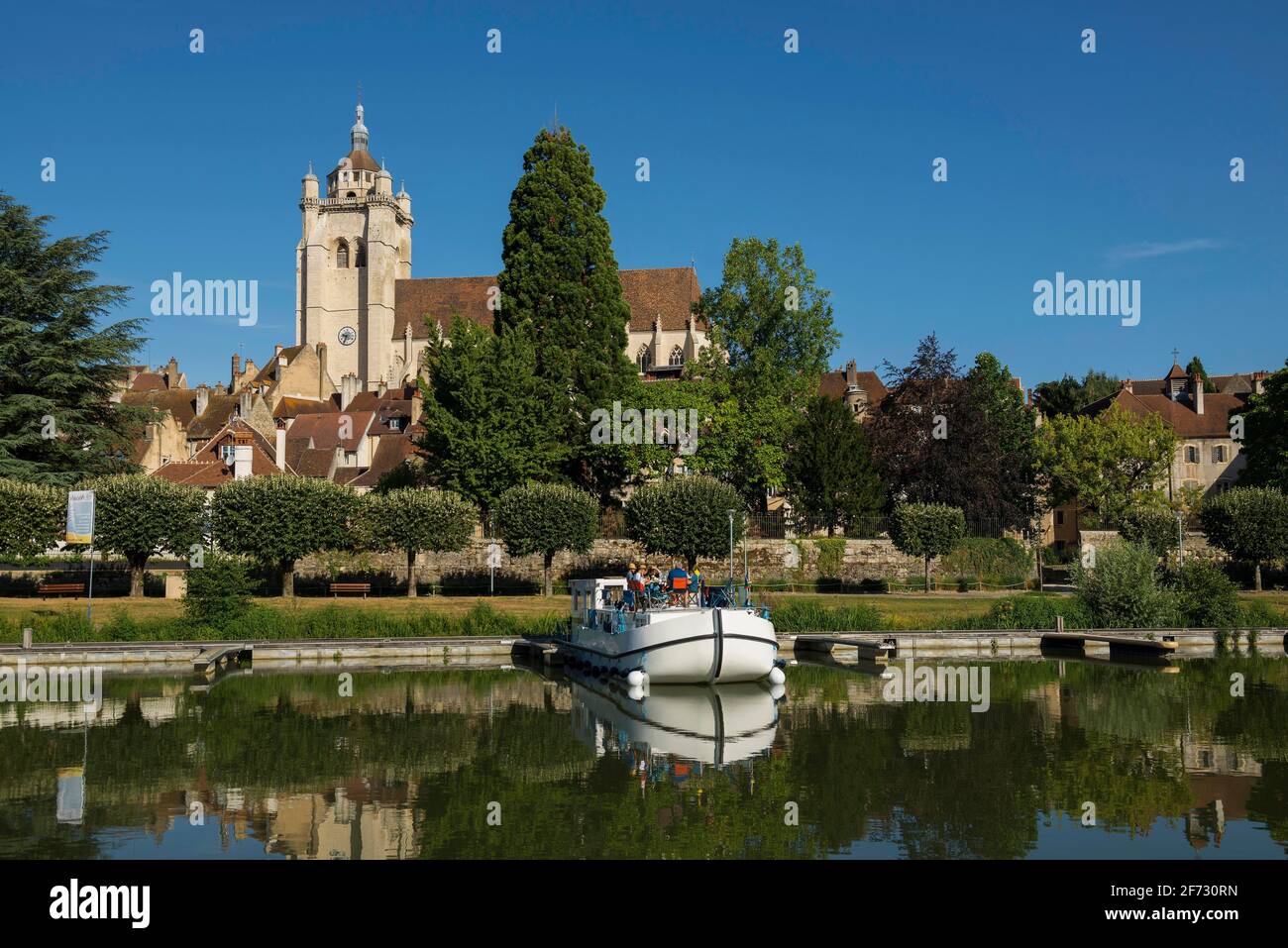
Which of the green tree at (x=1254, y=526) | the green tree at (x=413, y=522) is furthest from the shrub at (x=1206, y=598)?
the green tree at (x=413, y=522)

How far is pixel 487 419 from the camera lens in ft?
151

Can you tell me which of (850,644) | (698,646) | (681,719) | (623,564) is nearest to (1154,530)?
(850,644)

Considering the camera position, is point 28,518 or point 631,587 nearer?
point 631,587

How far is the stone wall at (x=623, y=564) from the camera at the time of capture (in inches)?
1810

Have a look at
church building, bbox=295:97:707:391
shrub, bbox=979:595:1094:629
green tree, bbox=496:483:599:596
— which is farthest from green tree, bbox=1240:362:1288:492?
church building, bbox=295:97:707:391

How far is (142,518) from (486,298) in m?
63.3

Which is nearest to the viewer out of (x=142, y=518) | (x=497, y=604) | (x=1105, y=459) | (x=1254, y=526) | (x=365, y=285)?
(x=142, y=518)

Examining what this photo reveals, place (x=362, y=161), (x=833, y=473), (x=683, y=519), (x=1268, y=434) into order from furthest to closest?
(x=362, y=161)
(x=1268, y=434)
(x=833, y=473)
(x=683, y=519)

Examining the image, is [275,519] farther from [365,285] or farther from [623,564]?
[365,285]

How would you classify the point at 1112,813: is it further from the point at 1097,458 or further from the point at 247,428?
the point at 247,428

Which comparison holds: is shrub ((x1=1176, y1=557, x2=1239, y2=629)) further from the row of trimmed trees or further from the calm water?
the row of trimmed trees

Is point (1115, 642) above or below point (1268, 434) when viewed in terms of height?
below

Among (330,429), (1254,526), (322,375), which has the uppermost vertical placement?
(322,375)
